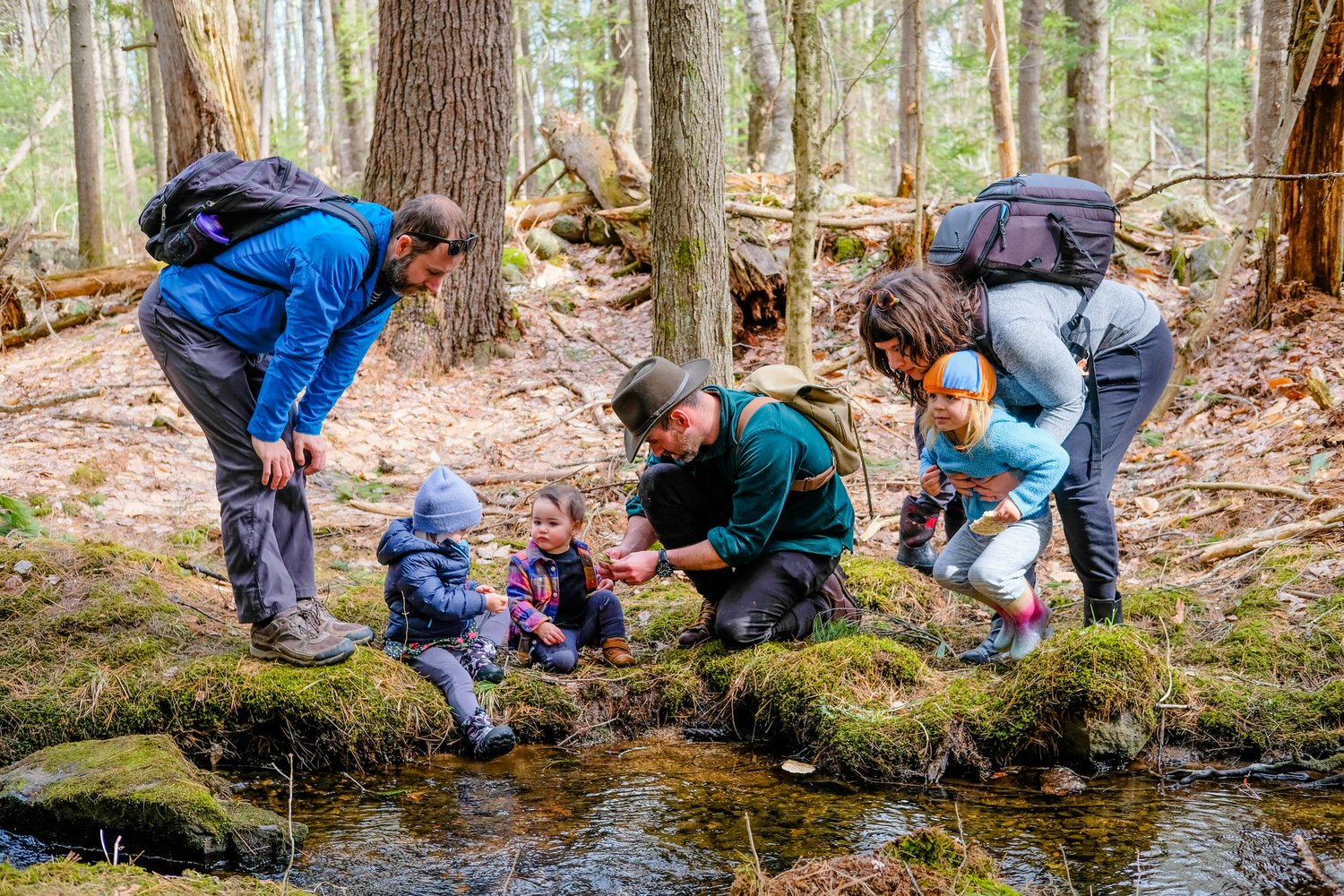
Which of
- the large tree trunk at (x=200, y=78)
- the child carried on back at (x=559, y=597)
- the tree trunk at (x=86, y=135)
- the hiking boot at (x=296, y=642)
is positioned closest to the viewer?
the hiking boot at (x=296, y=642)

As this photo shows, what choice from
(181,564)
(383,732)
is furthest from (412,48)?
(383,732)

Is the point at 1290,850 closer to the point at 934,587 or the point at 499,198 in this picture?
the point at 934,587

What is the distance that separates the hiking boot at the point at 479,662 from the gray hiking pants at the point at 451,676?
0.02 meters

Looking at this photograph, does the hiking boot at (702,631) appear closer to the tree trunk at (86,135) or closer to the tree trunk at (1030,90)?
the tree trunk at (1030,90)

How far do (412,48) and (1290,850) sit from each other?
9077 millimetres

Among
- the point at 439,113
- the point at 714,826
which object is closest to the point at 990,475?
the point at 714,826

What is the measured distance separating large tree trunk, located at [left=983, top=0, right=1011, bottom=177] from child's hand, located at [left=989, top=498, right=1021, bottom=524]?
9.01 metres

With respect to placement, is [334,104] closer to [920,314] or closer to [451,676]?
[451,676]

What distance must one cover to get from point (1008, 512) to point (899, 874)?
1.59m

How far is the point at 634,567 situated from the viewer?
163 inches

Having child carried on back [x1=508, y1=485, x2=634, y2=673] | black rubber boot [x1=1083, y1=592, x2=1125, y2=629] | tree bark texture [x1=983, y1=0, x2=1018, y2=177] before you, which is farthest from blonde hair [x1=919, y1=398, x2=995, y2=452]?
tree bark texture [x1=983, y1=0, x2=1018, y2=177]

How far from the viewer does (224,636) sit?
4594 millimetres

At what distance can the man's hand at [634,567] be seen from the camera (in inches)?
163

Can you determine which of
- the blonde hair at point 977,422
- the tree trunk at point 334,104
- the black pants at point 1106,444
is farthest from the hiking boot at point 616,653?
the tree trunk at point 334,104
